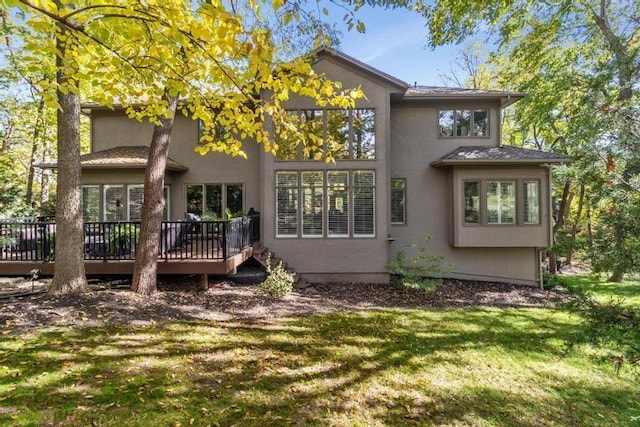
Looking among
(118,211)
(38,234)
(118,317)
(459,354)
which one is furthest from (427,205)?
(38,234)

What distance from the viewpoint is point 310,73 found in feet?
13.0

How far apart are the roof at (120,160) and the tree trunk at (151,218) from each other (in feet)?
10.9

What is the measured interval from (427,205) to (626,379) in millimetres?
7264

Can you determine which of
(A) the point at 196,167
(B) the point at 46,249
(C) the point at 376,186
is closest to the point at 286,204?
(C) the point at 376,186

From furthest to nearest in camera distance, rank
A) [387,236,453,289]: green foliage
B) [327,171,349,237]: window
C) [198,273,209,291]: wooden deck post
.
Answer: [327,171,349,237]: window, [387,236,453,289]: green foliage, [198,273,209,291]: wooden deck post

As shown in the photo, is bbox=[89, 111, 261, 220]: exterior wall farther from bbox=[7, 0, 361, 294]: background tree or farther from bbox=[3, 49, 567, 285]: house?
bbox=[7, 0, 361, 294]: background tree

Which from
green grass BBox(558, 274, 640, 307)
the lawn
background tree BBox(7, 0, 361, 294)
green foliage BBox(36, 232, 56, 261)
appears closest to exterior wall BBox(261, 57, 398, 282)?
the lawn

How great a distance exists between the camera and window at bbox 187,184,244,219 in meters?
11.8

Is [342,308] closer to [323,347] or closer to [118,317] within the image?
[323,347]

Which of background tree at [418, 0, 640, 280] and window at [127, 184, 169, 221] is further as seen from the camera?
window at [127, 184, 169, 221]

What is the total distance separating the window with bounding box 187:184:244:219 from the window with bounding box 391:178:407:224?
18.1 feet

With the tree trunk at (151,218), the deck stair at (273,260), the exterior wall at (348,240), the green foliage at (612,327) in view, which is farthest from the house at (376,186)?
the green foliage at (612,327)

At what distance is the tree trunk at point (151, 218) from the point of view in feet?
24.3

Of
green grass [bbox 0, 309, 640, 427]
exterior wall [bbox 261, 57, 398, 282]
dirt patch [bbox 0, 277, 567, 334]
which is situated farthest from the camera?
exterior wall [bbox 261, 57, 398, 282]
